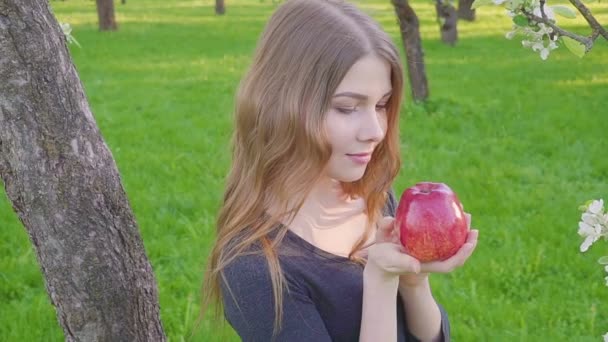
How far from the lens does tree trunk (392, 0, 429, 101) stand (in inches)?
322

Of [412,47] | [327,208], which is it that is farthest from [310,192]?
[412,47]

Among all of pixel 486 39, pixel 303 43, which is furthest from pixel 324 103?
pixel 486 39

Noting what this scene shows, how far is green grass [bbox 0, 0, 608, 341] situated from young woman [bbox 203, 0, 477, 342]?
0.34 meters

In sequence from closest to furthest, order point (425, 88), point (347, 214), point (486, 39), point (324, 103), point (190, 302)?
point (324, 103) → point (347, 214) → point (190, 302) → point (425, 88) → point (486, 39)

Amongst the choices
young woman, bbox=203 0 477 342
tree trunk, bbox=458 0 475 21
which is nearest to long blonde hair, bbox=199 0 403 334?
young woman, bbox=203 0 477 342

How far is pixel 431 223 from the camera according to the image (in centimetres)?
175

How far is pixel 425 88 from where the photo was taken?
843cm

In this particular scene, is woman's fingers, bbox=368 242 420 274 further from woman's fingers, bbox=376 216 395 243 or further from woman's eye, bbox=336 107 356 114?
woman's eye, bbox=336 107 356 114

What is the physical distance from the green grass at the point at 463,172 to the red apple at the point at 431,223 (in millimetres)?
532

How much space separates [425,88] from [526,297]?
4.74 m

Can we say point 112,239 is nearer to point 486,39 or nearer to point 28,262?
point 28,262

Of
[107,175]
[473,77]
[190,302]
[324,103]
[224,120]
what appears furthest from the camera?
[473,77]

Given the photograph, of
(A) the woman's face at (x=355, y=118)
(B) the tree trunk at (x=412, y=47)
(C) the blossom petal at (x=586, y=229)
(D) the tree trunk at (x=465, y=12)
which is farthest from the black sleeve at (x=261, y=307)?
(D) the tree trunk at (x=465, y=12)

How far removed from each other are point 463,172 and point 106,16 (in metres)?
13.4
